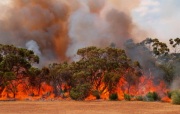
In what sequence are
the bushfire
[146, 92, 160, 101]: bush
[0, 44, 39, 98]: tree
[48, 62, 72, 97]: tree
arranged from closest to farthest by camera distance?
[146, 92, 160, 101]: bush < [0, 44, 39, 98]: tree < [48, 62, 72, 97]: tree < the bushfire

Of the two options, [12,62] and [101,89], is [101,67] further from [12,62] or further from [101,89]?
[12,62]

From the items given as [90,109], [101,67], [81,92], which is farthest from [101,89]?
[90,109]

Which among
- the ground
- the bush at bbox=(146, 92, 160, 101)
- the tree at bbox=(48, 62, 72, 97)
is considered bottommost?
the ground

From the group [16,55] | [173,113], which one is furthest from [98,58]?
[173,113]

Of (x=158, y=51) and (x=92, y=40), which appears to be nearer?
(x=158, y=51)

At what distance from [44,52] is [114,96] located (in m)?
41.0

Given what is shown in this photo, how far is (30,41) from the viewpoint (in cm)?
6994

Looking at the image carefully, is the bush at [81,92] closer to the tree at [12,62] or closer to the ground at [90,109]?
the tree at [12,62]

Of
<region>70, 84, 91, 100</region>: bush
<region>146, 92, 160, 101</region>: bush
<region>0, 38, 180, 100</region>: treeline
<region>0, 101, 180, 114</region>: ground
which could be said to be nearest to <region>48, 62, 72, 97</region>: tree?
<region>0, 38, 180, 100</region>: treeline

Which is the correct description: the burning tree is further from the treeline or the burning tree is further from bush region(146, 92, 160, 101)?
bush region(146, 92, 160, 101)

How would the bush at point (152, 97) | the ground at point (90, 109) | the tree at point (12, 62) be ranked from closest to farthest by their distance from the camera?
the ground at point (90, 109), the bush at point (152, 97), the tree at point (12, 62)

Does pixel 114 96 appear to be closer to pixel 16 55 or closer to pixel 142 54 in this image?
pixel 16 55

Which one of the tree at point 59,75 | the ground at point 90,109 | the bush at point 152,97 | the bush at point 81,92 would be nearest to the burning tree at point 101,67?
the tree at point 59,75

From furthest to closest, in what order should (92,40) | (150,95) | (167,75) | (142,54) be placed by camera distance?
(92,40), (142,54), (167,75), (150,95)
